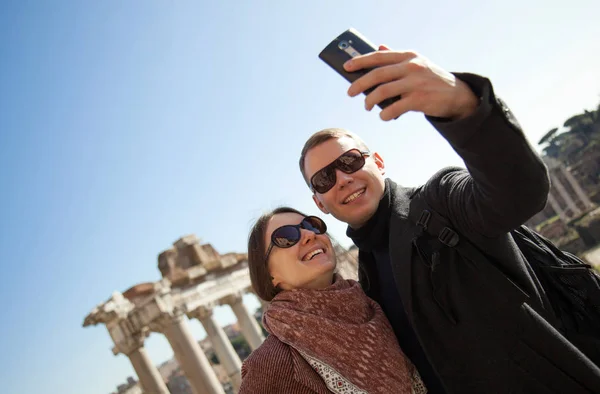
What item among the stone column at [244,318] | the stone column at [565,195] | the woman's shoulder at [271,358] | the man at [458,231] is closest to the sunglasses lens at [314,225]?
the man at [458,231]

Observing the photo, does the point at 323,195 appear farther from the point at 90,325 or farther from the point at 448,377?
the point at 90,325

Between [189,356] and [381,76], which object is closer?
[381,76]

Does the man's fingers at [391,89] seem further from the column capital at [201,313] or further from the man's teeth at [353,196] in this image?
the column capital at [201,313]

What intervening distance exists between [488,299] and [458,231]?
379 mm

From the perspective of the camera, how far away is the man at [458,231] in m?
1.67

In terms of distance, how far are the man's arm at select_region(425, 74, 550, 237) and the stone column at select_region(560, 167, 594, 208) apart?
5480 cm

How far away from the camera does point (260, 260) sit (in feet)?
9.87

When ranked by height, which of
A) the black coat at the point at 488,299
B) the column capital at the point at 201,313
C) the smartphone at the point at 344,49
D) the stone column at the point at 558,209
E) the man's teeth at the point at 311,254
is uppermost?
the column capital at the point at 201,313

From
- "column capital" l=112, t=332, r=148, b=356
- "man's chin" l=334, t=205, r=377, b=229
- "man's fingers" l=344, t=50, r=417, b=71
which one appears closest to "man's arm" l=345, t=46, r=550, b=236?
"man's fingers" l=344, t=50, r=417, b=71

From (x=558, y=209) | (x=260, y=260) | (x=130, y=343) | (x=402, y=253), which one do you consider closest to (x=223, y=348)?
(x=130, y=343)

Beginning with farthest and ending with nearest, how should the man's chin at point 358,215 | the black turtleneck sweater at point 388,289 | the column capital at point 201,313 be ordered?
the column capital at point 201,313
the man's chin at point 358,215
the black turtleneck sweater at point 388,289

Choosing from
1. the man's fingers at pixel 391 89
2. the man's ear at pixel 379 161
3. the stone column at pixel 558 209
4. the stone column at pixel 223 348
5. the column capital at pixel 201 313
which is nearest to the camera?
the man's fingers at pixel 391 89

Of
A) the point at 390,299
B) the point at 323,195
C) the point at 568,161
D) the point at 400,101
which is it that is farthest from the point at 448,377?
the point at 568,161

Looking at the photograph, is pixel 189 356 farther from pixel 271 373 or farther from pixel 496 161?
pixel 496 161
